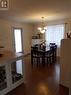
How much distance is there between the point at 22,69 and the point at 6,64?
79 centimetres

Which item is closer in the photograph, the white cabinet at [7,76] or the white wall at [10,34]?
the white cabinet at [7,76]

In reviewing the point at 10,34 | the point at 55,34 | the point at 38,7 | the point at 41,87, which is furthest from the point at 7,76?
the point at 55,34

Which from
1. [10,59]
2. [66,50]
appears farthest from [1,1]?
[66,50]

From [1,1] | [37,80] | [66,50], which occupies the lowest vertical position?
[37,80]

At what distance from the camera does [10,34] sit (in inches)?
279

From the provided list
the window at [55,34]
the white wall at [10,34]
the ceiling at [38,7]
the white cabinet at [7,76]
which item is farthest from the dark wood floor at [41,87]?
the window at [55,34]

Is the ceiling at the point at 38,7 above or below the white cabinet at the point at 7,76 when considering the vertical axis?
above

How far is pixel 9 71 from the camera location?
2863 mm

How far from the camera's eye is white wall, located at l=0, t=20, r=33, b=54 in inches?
258

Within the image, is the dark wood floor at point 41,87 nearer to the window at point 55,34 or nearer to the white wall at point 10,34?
the white wall at point 10,34

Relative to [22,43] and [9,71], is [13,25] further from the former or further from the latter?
[9,71]

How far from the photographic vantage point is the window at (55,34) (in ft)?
23.5

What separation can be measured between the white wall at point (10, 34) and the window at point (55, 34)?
155cm

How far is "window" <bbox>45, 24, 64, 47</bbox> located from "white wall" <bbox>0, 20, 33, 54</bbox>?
1553 millimetres
